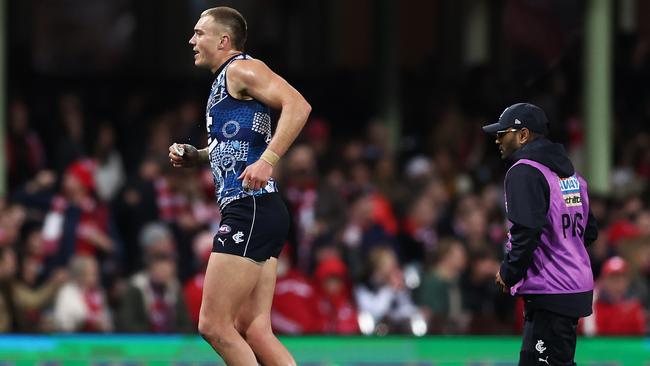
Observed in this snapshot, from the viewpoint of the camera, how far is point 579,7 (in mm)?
16438

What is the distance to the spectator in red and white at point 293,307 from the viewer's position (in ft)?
41.2

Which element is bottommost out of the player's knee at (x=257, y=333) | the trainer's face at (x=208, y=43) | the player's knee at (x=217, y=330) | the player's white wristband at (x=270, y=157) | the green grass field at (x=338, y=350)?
the green grass field at (x=338, y=350)

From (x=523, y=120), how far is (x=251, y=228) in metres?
1.40

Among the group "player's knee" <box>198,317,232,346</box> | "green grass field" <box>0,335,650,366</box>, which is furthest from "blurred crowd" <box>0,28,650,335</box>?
"player's knee" <box>198,317,232,346</box>

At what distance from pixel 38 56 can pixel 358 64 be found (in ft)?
15.3

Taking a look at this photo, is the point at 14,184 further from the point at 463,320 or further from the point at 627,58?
the point at 627,58

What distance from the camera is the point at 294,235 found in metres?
13.4

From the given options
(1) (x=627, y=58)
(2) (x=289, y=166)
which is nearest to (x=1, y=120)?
(2) (x=289, y=166)

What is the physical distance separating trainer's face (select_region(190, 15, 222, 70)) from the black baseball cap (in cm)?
136

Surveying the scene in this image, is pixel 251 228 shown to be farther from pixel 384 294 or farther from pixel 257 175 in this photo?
pixel 384 294

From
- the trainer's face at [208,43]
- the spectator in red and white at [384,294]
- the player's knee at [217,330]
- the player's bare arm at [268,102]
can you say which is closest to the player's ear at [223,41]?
the trainer's face at [208,43]

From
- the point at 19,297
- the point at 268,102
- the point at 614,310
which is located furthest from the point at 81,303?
the point at 268,102

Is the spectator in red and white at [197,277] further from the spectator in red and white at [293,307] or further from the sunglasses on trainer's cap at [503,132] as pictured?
the sunglasses on trainer's cap at [503,132]

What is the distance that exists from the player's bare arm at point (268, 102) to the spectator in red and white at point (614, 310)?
230 inches
